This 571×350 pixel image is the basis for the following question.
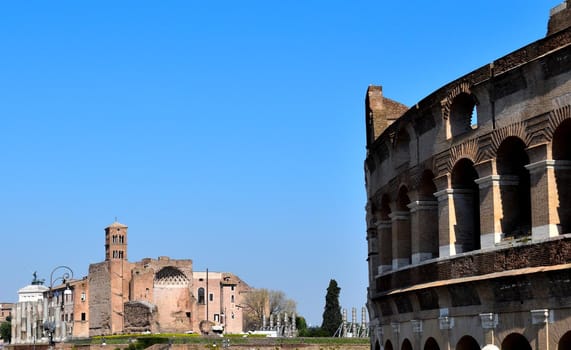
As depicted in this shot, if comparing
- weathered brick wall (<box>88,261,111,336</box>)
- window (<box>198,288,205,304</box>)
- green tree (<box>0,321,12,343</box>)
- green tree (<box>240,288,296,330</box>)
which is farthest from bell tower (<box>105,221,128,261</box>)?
green tree (<box>0,321,12,343</box>)

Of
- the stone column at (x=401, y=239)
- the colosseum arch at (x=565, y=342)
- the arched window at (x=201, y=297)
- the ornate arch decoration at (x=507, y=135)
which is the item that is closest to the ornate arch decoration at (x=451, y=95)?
the ornate arch decoration at (x=507, y=135)

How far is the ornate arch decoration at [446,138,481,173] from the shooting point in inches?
728

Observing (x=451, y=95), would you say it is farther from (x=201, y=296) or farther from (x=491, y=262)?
(x=201, y=296)

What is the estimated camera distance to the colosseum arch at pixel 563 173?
1631 centimetres

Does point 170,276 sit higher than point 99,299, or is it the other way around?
point 170,276

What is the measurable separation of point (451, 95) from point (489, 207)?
2471mm

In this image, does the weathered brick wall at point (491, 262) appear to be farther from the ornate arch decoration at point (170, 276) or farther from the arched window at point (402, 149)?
the ornate arch decoration at point (170, 276)

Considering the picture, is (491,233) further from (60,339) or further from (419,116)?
(60,339)

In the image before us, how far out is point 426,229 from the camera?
21438mm

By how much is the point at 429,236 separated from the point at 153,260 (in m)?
84.8

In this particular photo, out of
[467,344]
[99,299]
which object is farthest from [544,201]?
[99,299]

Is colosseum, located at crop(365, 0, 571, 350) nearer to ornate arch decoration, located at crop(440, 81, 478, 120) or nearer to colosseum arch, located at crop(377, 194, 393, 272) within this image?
ornate arch decoration, located at crop(440, 81, 478, 120)

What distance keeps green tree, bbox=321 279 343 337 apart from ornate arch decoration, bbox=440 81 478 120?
227 feet

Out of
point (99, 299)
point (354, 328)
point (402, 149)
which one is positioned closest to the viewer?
→ point (402, 149)
